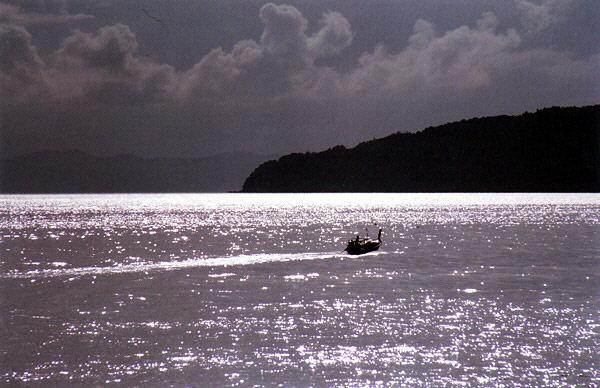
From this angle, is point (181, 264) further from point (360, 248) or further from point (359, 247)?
point (360, 248)

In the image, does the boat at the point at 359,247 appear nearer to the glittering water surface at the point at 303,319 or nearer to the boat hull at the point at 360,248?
the boat hull at the point at 360,248

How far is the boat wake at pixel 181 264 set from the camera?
71.1 meters

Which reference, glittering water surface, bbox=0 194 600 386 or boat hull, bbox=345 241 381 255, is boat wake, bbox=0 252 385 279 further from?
boat hull, bbox=345 241 381 255

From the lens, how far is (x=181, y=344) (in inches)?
1442

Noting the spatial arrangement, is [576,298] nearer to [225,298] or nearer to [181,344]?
[225,298]

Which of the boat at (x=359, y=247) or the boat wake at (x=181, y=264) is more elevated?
the boat at (x=359, y=247)

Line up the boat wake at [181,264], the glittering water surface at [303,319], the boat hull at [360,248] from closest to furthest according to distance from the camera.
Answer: the glittering water surface at [303,319] → the boat wake at [181,264] → the boat hull at [360,248]

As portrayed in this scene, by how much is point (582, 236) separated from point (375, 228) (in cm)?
4758

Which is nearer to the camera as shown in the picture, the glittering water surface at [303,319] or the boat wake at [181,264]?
the glittering water surface at [303,319]

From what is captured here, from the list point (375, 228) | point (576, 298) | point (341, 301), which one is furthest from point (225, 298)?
point (375, 228)

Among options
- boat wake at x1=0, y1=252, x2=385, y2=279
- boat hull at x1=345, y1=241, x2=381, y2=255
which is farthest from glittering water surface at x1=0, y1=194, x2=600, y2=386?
boat hull at x1=345, y1=241, x2=381, y2=255

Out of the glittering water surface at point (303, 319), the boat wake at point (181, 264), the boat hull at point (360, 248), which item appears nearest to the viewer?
the glittering water surface at point (303, 319)

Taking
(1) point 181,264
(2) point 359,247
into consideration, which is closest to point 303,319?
(1) point 181,264

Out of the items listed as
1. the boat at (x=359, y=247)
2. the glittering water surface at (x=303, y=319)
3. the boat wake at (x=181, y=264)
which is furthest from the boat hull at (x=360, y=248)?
the glittering water surface at (x=303, y=319)
